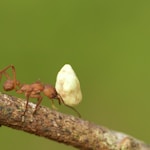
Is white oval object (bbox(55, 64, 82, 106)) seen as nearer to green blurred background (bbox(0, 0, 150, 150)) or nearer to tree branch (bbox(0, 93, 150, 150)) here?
tree branch (bbox(0, 93, 150, 150))

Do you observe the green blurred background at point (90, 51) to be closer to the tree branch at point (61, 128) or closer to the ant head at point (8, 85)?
the ant head at point (8, 85)

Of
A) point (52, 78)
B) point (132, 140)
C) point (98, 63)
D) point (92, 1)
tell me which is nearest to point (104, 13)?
point (92, 1)

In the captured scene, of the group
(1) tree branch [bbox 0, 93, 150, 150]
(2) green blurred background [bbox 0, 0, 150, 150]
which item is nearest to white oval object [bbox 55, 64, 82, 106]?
(1) tree branch [bbox 0, 93, 150, 150]

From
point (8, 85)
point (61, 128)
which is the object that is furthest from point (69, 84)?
point (8, 85)

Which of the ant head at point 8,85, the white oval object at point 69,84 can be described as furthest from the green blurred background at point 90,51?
the white oval object at point 69,84

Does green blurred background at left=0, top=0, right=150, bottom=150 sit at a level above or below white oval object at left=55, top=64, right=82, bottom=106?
above

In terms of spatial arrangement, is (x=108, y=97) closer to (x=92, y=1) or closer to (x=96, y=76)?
(x=96, y=76)
